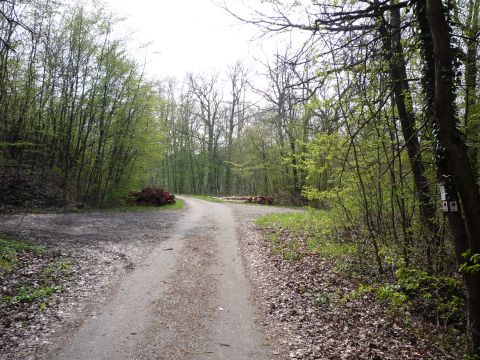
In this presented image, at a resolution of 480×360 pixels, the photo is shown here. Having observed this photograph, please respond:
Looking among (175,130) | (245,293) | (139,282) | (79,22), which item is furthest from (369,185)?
(175,130)

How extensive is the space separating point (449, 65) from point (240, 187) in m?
44.4

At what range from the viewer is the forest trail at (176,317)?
14.5ft

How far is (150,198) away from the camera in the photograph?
22406mm

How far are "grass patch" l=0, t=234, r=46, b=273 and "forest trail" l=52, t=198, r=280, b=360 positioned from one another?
238 centimetres

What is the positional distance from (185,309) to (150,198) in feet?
57.4

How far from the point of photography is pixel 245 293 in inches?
259

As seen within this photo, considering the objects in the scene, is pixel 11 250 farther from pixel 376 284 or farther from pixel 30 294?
pixel 376 284

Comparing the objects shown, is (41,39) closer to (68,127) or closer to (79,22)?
(79,22)

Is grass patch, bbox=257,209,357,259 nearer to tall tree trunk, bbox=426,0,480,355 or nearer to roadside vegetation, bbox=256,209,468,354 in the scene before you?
roadside vegetation, bbox=256,209,468,354

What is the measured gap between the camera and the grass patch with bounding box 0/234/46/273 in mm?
6844

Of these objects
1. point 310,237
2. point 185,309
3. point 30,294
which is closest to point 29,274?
point 30,294

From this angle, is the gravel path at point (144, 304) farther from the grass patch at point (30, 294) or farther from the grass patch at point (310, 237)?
the grass patch at point (310, 237)

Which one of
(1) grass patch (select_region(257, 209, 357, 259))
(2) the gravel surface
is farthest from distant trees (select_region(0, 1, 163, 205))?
(1) grass patch (select_region(257, 209, 357, 259))

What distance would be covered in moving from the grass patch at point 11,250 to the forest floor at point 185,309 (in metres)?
0.15
